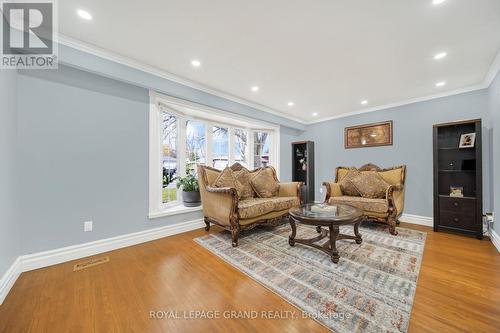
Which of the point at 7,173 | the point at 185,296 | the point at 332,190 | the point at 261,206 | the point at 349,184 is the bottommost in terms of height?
the point at 185,296

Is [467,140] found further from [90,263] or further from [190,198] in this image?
[90,263]

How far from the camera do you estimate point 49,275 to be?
1845mm

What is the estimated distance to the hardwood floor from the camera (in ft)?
4.14

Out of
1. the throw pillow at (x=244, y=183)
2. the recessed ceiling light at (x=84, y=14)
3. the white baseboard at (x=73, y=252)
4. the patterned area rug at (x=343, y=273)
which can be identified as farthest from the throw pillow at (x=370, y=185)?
the recessed ceiling light at (x=84, y=14)

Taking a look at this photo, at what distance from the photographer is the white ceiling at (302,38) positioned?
1.62 m

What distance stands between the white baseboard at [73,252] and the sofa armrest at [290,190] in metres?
1.89

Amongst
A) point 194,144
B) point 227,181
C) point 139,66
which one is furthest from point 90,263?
point 139,66

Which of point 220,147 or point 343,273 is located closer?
point 343,273

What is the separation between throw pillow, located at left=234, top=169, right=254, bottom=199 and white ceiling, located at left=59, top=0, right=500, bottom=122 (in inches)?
58.4

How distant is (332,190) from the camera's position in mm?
3641

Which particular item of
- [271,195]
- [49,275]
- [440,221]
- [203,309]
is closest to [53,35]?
[49,275]

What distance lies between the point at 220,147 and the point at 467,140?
4123 mm

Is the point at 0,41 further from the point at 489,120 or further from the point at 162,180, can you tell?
the point at 489,120

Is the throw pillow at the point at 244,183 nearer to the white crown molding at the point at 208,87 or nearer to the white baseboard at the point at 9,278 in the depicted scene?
the white crown molding at the point at 208,87
